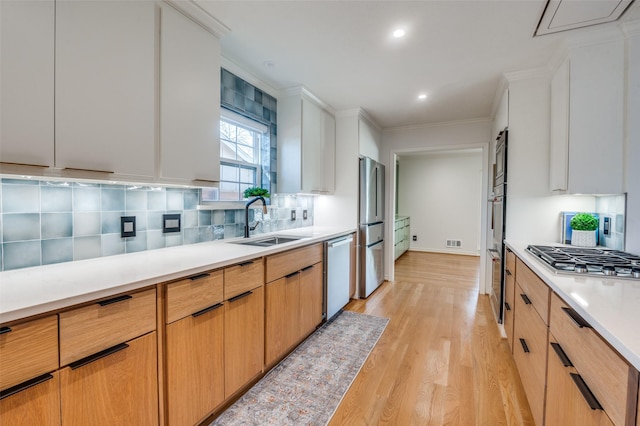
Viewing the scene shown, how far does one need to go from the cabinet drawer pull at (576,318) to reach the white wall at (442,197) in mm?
5635

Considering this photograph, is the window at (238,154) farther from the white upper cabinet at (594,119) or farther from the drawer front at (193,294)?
the white upper cabinet at (594,119)

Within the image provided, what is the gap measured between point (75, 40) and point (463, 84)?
303cm

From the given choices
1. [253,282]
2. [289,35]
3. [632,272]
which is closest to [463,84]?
[289,35]

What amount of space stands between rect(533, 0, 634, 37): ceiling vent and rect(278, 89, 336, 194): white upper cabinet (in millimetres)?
1985

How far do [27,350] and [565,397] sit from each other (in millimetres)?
1878

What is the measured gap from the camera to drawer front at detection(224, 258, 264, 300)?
5.13 feet

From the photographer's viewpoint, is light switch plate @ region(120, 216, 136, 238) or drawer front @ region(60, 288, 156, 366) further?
light switch plate @ region(120, 216, 136, 238)

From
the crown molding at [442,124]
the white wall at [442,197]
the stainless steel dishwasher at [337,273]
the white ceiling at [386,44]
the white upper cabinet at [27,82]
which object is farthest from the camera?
the white wall at [442,197]

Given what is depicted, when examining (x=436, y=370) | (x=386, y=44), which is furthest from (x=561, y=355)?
(x=386, y=44)

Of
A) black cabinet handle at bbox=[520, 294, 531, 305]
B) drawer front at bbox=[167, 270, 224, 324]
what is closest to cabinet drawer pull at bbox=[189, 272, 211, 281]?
drawer front at bbox=[167, 270, 224, 324]

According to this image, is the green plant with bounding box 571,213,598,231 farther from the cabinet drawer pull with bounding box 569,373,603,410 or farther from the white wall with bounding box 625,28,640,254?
the cabinet drawer pull with bounding box 569,373,603,410

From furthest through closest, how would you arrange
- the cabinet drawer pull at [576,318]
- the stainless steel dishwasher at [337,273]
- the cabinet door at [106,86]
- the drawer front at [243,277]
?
the stainless steel dishwasher at [337,273] → the drawer front at [243,277] → the cabinet door at [106,86] → the cabinet drawer pull at [576,318]

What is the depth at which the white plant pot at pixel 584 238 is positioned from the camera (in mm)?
2102

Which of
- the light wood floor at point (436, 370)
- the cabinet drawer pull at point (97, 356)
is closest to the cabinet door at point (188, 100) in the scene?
the cabinet drawer pull at point (97, 356)
